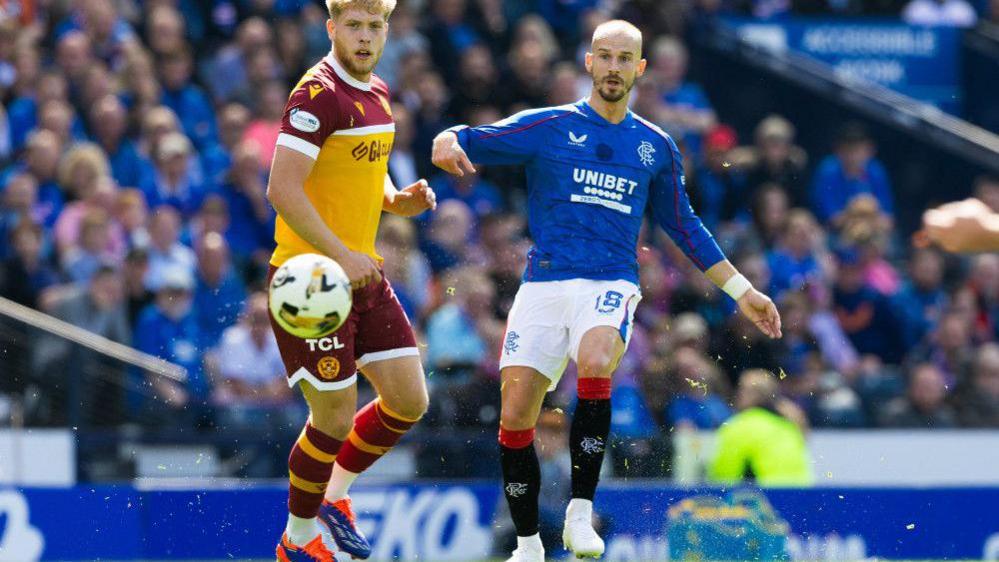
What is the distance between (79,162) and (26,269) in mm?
1000

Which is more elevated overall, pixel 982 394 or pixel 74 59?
pixel 74 59

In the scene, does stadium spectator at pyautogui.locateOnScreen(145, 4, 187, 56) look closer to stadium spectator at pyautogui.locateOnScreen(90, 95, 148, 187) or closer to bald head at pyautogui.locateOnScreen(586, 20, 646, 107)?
stadium spectator at pyautogui.locateOnScreen(90, 95, 148, 187)

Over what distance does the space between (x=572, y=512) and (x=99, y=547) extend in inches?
158

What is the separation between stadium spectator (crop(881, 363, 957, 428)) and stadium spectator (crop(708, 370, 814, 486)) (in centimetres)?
192

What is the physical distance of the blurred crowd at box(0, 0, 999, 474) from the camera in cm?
1300

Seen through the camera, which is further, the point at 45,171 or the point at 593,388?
the point at 45,171

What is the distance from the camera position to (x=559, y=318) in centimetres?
887

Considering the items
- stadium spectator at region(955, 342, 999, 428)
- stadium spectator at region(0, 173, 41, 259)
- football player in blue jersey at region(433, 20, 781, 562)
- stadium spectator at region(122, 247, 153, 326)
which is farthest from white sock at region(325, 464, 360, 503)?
stadium spectator at region(955, 342, 999, 428)

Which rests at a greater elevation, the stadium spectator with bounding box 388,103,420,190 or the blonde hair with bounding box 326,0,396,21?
the blonde hair with bounding box 326,0,396,21

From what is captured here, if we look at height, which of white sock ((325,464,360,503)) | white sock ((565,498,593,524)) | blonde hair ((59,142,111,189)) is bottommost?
white sock ((325,464,360,503))

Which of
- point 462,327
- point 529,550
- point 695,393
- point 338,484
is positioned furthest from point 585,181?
point 695,393

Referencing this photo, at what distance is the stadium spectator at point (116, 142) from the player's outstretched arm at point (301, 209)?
670 cm

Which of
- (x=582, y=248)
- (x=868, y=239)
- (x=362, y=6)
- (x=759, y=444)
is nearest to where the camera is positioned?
(x=362, y=6)

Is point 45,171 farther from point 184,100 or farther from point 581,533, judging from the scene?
point 581,533
